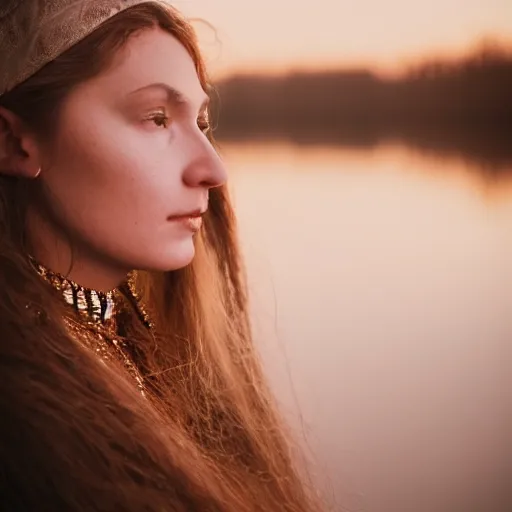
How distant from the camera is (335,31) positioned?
916 mm

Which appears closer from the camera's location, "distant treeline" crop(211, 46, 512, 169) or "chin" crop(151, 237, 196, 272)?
"chin" crop(151, 237, 196, 272)

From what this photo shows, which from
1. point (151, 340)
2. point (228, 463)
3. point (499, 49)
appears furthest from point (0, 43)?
point (499, 49)

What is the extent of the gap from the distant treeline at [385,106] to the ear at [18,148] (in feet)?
0.88

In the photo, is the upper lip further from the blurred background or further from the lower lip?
the blurred background

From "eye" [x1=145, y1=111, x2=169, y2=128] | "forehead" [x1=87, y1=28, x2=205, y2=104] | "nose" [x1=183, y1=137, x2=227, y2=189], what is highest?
"forehead" [x1=87, y1=28, x2=205, y2=104]

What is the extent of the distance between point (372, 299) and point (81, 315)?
0.36 metres

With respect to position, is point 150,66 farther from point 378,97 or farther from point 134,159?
point 378,97

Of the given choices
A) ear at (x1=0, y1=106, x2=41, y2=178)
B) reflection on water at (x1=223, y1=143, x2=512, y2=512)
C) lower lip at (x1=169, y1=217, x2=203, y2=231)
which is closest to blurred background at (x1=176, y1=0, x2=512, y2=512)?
reflection on water at (x1=223, y1=143, x2=512, y2=512)

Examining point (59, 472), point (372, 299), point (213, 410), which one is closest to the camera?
point (59, 472)

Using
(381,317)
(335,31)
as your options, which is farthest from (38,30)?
(381,317)

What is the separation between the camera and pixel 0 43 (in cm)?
68

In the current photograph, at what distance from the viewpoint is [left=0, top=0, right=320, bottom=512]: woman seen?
636mm

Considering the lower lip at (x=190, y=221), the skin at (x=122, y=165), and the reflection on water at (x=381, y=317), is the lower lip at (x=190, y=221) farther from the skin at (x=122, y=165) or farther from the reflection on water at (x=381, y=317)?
the reflection on water at (x=381, y=317)

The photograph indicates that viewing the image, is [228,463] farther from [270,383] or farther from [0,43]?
[0,43]
